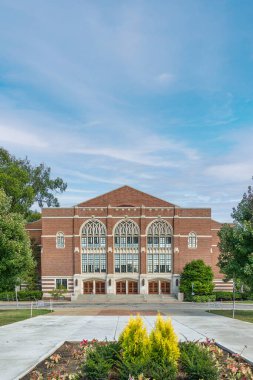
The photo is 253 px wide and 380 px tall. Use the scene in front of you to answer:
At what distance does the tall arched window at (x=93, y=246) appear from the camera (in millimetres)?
70438

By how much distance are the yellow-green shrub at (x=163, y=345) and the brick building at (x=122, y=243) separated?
6001 cm

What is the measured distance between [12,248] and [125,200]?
4366cm

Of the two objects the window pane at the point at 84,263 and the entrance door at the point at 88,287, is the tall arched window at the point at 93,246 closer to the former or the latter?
the window pane at the point at 84,263

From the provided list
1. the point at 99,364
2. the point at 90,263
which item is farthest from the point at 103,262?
the point at 99,364

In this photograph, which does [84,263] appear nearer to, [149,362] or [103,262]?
[103,262]

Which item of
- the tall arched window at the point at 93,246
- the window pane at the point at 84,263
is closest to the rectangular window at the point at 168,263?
the tall arched window at the point at 93,246

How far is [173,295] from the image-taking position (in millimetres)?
68562

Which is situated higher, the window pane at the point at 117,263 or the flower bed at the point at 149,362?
the flower bed at the point at 149,362

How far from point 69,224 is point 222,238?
3980 centimetres

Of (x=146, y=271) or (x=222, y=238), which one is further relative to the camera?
(x=146, y=271)

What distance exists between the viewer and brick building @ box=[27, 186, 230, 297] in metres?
69.9

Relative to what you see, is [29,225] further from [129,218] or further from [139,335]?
[139,335]

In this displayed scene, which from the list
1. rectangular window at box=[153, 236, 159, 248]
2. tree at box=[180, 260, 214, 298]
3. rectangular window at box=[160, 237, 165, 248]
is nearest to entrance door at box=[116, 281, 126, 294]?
rectangular window at box=[153, 236, 159, 248]

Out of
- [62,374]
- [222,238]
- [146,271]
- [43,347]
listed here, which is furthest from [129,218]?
[62,374]
